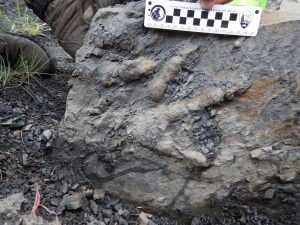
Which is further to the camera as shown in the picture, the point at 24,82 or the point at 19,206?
the point at 24,82

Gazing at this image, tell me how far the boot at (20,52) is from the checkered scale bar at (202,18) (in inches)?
39.3

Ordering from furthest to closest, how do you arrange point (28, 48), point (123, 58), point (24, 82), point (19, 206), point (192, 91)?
point (28, 48), point (24, 82), point (123, 58), point (192, 91), point (19, 206)

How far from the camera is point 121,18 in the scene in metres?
1.76

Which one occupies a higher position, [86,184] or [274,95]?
[274,95]

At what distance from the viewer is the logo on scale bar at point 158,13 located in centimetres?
164

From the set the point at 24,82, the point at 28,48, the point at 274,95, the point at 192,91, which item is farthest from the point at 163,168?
the point at 28,48

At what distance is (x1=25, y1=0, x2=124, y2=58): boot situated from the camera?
7.77 feet

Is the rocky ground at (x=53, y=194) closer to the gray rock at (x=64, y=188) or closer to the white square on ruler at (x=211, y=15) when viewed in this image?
the gray rock at (x=64, y=188)

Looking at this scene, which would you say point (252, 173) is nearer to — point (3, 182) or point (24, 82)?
point (3, 182)

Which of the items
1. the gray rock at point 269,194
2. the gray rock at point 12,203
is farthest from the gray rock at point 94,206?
the gray rock at point 269,194

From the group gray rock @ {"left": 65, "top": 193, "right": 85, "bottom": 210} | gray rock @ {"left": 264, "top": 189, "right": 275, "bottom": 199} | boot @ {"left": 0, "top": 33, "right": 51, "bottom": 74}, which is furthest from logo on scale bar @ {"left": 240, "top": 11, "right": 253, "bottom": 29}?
boot @ {"left": 0, "top": 33, "right": 51, "bottom": 74}

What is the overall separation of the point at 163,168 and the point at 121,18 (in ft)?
2.43

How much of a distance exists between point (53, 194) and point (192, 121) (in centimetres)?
65

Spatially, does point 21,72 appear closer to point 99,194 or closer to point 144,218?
point 99,194
